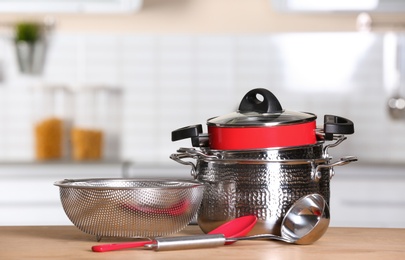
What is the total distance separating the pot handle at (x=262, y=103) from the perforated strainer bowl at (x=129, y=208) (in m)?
0.19

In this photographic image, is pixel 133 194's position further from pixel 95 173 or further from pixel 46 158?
pixel 46 158

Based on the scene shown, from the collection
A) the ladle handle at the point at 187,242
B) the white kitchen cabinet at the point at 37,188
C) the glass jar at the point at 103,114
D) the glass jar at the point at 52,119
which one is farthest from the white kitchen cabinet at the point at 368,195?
the ladle handle at the point at 187,242

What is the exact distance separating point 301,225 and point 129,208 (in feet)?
0.91

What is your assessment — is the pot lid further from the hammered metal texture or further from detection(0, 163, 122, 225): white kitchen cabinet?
detection(0, 163, 122, 225): white kitchen cabinet

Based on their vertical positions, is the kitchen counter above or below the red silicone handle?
below

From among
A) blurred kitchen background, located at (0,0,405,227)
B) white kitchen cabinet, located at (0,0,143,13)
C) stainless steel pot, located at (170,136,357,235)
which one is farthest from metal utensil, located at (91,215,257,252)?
blurred kitchen background, located at (0,0,405,227)

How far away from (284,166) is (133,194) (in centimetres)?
25

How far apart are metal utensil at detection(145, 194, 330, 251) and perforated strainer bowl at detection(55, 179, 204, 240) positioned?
2.8 inches

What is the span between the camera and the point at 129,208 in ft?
4.19

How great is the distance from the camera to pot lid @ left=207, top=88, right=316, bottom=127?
1367mm

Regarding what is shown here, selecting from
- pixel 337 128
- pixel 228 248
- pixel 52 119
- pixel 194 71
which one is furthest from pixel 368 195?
pixel 228 248

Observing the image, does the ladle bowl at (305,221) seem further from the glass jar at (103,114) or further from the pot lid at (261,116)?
the glass jar at (103,114)

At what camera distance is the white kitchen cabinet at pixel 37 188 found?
3.17 meters

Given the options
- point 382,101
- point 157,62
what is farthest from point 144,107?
point 382,101
